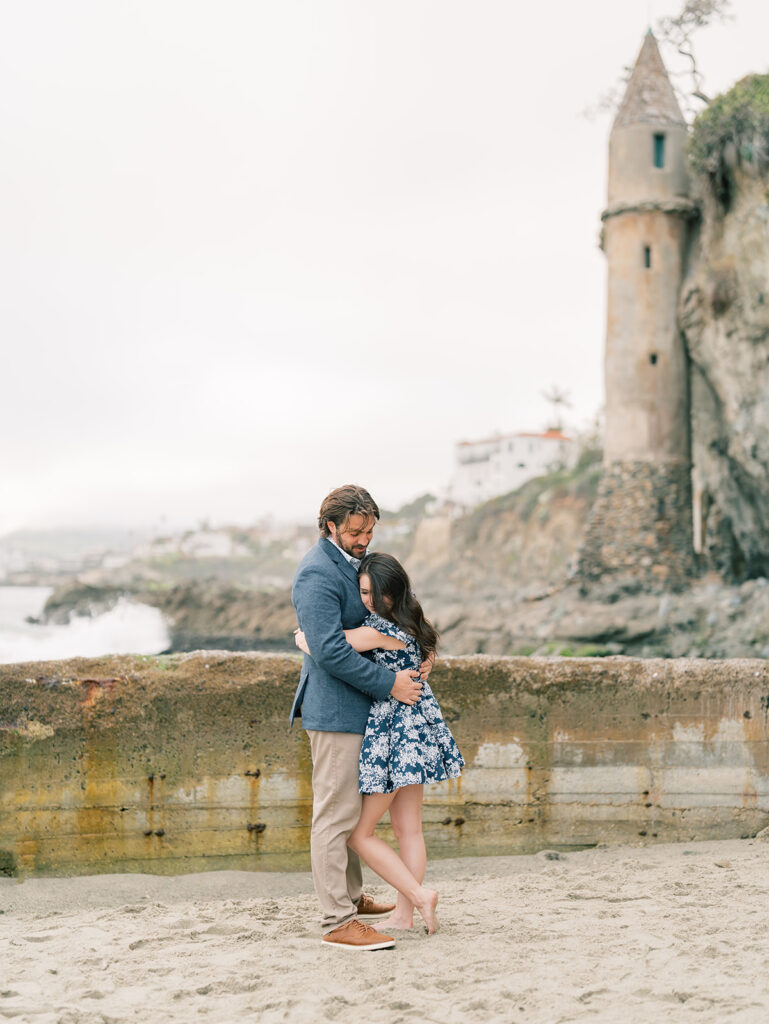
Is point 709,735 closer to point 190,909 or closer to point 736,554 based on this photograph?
point 190,909

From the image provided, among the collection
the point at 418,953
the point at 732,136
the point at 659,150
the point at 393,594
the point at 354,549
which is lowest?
the point at 418,953

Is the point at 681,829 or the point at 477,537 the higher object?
the point at 477,537

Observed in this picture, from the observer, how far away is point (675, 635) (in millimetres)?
23484

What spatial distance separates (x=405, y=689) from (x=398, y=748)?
0.75 feet

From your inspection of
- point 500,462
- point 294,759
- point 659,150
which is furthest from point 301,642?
point 500,462

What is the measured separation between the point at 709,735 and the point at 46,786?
11.4ft

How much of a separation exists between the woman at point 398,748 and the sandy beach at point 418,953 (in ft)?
0.76

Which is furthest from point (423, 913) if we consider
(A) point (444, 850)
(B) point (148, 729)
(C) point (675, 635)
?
(C) point (675, 635)

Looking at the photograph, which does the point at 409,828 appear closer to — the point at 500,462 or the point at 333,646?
the point at 333,646

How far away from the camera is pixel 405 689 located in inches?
150

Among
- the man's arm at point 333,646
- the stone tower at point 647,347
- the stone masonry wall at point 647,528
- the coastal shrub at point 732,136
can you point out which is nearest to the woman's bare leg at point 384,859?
the man's arm at point 333,646

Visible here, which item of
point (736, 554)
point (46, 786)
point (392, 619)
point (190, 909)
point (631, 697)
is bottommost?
point (190, 909)

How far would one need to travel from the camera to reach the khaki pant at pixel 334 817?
3.74m

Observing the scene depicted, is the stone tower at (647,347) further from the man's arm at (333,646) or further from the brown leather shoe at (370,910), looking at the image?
the man's arm at (333,646)
